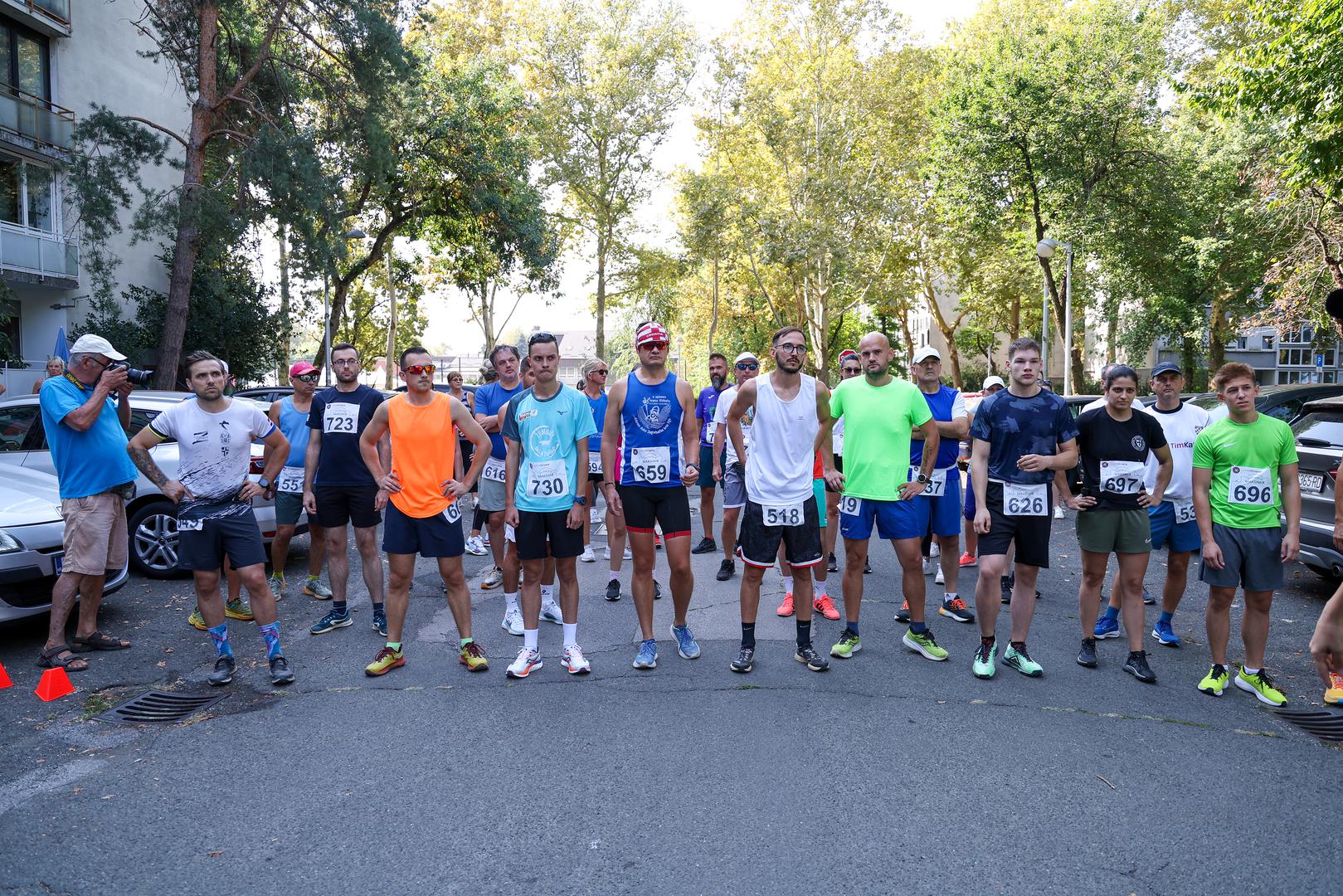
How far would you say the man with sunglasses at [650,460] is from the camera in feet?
18.0

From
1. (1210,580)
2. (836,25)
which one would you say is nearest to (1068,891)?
(1210,580)

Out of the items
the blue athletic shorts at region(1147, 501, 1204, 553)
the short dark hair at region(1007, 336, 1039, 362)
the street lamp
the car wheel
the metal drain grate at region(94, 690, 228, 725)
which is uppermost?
the street lamp

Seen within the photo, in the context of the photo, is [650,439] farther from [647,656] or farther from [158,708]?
[158,708]

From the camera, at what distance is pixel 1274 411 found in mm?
9641

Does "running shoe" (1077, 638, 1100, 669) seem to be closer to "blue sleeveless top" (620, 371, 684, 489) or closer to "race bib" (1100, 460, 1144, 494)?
"race bib" (1100, 460, 1144, 494)

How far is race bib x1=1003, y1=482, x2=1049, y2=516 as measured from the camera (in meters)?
5.41

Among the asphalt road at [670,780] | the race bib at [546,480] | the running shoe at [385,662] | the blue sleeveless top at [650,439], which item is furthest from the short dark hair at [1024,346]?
the running shoe at [385,662]

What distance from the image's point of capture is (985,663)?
5406mm

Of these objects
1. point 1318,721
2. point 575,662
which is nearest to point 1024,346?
point 1318,721

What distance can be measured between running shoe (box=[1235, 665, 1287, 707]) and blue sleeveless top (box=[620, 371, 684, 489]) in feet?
11.3

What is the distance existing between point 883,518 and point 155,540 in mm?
6368

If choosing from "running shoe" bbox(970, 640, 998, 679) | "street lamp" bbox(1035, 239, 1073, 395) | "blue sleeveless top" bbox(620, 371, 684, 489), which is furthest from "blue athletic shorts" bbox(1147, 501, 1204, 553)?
"street lamp" bbox(1035, 239, 1073, 395)

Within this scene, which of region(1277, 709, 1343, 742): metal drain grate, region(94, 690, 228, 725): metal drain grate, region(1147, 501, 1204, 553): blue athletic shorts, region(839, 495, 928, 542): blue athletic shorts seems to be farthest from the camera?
region(1147, 501, 1204, 553): blue athletic shorts

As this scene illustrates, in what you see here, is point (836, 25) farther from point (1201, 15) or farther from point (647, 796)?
point (647, 796)
